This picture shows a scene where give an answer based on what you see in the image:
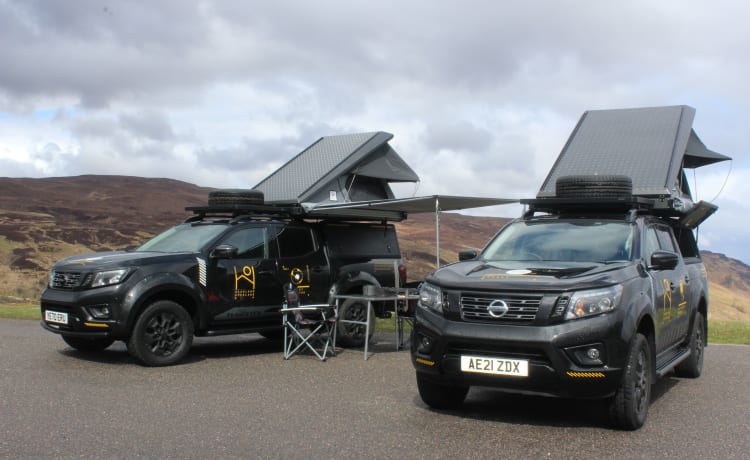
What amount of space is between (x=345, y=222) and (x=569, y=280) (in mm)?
6532

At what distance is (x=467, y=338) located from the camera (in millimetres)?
5945

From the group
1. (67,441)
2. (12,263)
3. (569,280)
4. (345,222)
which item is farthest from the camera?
(12,263)

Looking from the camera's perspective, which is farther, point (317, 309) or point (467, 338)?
point (317, 309)

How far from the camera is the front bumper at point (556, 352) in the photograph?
5680 millimetres

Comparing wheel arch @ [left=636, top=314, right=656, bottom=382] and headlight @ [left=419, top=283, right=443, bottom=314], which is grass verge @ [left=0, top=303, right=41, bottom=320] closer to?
headlight @ [left=419, top=283, right=443, bottom=314]

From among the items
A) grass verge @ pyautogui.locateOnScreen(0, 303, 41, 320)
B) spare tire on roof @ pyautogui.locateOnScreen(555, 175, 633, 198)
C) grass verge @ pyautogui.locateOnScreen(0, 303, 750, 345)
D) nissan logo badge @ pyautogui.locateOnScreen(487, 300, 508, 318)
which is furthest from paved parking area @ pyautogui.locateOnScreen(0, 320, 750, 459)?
grass verge @ pyautogui.locateOnScreen(0, 303, 41, 320)

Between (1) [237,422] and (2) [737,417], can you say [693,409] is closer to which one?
(2) [737,417]

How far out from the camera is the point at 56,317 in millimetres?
9328

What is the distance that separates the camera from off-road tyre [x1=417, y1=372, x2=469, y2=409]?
21.7ft

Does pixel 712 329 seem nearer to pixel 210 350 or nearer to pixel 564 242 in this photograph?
pixel 564 242

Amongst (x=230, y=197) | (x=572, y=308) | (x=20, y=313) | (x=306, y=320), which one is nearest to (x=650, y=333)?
(x=572, y=308)

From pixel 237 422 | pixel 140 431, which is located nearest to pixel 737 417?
pixel 237 422

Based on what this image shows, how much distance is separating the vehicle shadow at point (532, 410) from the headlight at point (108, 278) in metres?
4.06

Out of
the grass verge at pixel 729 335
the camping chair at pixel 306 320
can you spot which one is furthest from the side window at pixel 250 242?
the grass verge at pixel 729 335
